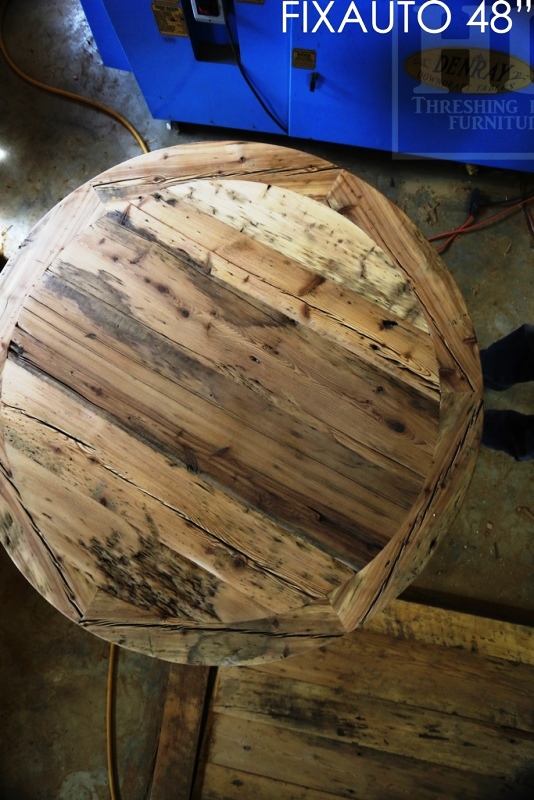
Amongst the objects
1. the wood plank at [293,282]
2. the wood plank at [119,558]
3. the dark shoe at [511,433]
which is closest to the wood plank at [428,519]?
the wood plank at [293,282]

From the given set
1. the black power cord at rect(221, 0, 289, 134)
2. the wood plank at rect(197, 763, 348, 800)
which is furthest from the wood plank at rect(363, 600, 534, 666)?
the black power cord at rect(221, 0, 289, 134)

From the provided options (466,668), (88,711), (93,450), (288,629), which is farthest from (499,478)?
(88,711)

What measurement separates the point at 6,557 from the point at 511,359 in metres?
2.23

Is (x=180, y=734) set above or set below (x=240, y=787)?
above

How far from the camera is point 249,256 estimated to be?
1356 millimetres

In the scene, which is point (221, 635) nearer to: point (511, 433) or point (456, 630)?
point (456, 630)

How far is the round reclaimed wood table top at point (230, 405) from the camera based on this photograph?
47.7 inches

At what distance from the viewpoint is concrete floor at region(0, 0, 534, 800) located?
81.8 inches

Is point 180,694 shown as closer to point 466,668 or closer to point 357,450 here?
point 466,668

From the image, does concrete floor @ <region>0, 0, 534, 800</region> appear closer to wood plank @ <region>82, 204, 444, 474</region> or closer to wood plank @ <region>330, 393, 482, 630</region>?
wood plank @ <region>330, 393, 482, 630</region>

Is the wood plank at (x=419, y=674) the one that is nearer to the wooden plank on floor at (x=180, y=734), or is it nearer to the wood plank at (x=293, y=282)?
the wooden plank on floor at (x=180, y=734)

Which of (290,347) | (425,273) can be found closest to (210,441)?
(290,347)

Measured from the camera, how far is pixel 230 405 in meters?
1.29

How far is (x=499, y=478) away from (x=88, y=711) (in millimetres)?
2049
